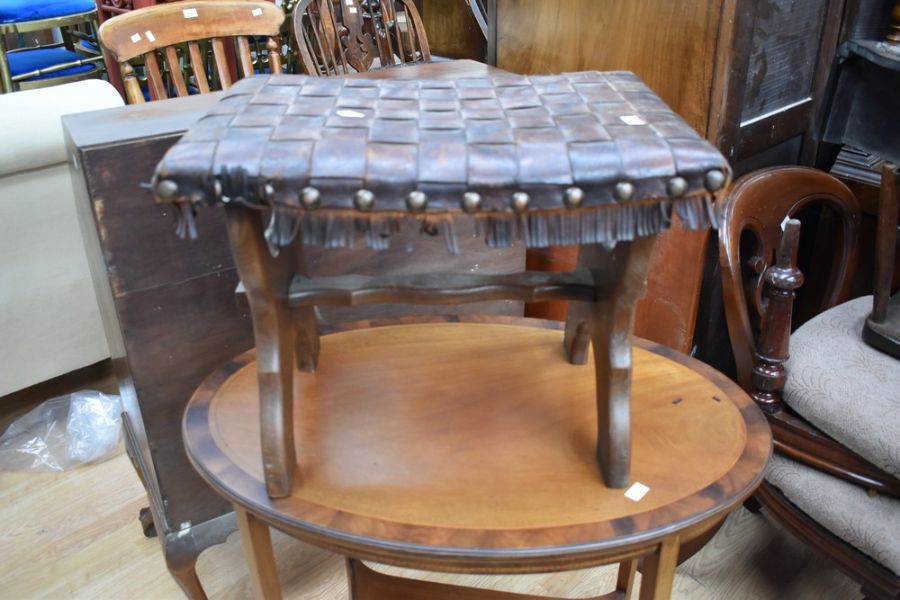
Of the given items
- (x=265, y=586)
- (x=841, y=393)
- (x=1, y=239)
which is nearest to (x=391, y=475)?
(x=265, y=586)

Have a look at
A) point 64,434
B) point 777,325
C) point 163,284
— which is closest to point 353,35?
point 163,284

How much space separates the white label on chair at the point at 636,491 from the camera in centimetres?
74

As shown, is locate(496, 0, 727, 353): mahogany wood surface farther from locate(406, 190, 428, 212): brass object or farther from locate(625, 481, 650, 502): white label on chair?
locate(406, 190, 428, 212): brass object

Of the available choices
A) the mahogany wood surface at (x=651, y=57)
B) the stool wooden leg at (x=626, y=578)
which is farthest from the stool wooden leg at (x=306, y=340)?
the mahogany wood surface at (x=651, y=57)

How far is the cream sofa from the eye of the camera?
1.56 m


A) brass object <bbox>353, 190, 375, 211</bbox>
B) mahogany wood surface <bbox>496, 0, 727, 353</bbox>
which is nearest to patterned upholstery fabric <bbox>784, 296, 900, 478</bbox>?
mahogany wood surface <bbox>496, 0, 727, 353</bbox>

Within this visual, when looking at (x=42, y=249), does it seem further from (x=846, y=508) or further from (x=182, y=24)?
(x=846, y=508)

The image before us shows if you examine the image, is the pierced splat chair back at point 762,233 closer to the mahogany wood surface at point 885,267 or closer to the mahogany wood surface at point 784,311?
the mahogany wood surface at point 784,311

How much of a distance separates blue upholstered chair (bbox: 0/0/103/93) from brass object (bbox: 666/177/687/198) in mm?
3316

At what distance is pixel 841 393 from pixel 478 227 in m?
0.78

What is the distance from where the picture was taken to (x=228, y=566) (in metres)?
1.48

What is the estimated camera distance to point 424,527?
703 mm

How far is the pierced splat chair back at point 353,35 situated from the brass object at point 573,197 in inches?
52.4

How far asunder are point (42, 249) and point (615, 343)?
4.70ft
